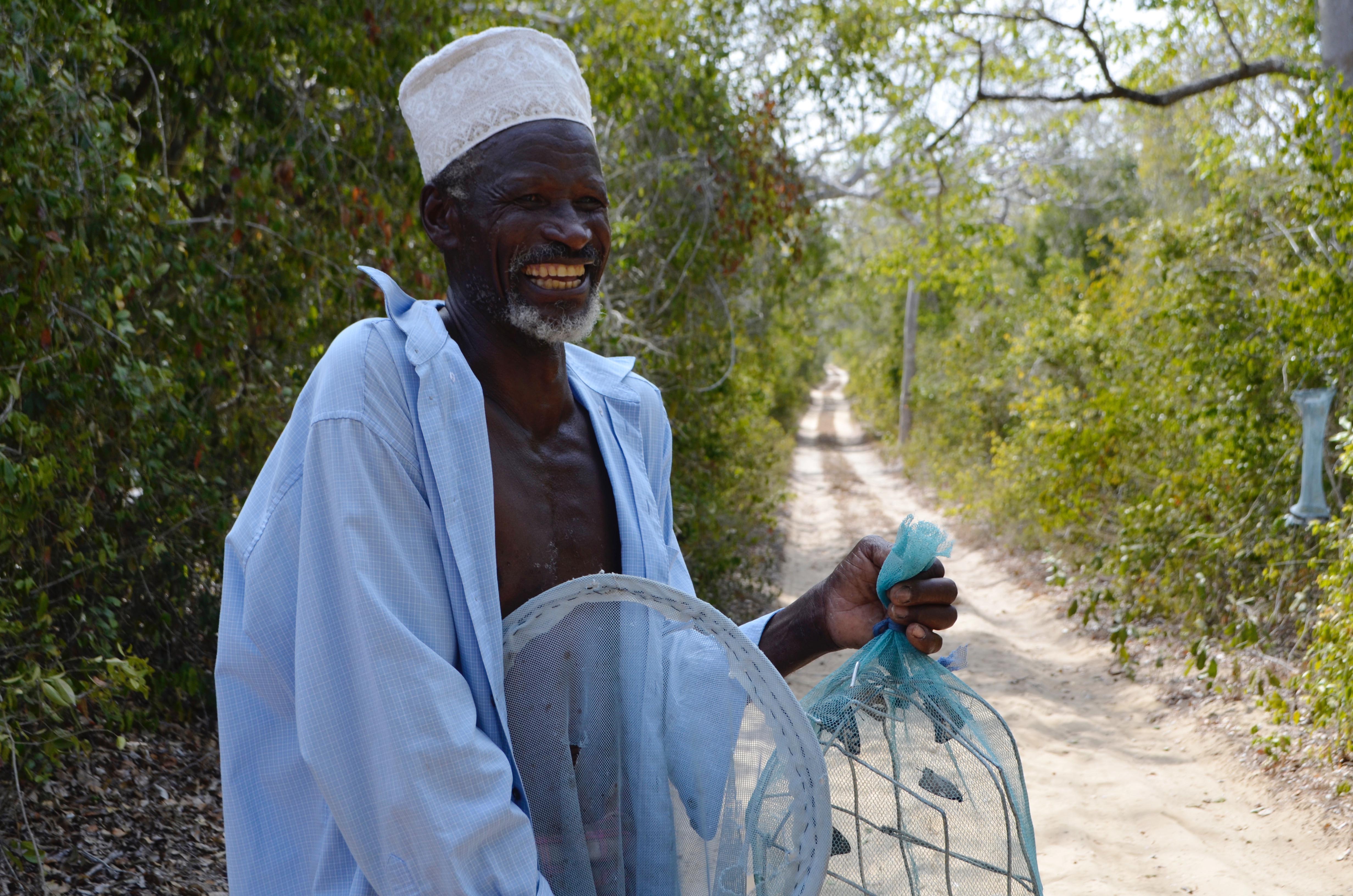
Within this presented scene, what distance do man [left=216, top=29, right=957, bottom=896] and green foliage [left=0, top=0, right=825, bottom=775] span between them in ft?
5.92

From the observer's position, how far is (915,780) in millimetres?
1464

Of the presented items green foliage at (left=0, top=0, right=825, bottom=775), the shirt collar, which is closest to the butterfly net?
the shirt collar

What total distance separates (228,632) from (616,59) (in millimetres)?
6944

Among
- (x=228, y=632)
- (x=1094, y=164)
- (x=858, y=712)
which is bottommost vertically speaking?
(x=858, y=712)

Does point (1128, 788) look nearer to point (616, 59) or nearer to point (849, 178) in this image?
point (616, 59)

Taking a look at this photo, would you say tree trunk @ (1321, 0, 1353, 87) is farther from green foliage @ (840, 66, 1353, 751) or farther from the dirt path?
the dirt path

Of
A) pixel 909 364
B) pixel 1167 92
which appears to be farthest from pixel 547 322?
pixel 909 364

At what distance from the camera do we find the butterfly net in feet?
4.65

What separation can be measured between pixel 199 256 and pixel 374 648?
397 cm

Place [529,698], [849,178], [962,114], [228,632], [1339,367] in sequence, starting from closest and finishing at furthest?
[228,632] → [529,698] → [1339,367] → [962,114] → [849,178]

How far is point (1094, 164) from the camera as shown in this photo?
68.7 feet

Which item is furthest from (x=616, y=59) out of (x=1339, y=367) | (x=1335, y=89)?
(x=1339, y=367)

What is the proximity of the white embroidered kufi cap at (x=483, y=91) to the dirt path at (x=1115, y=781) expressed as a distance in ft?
12.5

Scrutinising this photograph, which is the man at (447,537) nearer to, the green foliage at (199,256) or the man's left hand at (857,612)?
the man's left hand at (857,612)
